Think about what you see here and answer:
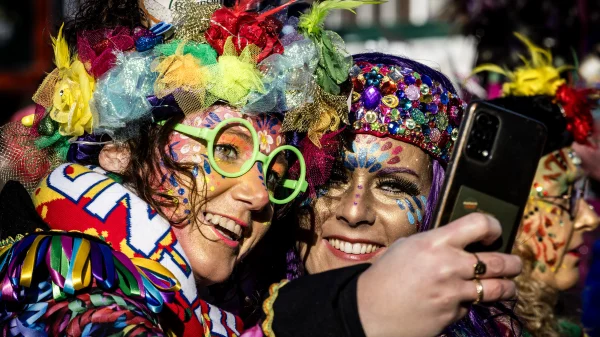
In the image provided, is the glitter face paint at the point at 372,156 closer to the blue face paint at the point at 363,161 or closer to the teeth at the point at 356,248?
the blue face paint at the point at 363,161

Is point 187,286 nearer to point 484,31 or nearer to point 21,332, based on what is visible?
point 21,332

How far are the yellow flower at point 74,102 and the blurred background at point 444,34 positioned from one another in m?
0.16

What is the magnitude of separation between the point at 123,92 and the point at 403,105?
104cm

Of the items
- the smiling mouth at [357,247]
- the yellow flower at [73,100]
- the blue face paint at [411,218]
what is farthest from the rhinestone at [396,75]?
the yellow flower at [73,100]

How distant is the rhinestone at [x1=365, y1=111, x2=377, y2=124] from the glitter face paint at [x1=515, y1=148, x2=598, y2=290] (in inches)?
53.6

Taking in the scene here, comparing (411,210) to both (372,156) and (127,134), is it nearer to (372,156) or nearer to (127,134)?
(372,156)

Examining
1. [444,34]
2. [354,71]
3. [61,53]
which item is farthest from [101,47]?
[444,34]

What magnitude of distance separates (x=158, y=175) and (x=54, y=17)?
77 centimetres

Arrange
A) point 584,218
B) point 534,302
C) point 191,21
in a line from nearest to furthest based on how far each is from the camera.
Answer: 1. point 191,21
2. point 534,302
3. point 584,218

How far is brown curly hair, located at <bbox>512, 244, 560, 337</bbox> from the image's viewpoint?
361 centimetres

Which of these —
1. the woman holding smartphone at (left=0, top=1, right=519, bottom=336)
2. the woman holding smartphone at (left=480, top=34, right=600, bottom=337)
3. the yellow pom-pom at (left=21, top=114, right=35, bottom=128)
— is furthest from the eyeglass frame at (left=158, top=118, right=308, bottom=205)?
the woman holding smartphone at (left=480, top=34, right=600, bottom=337)

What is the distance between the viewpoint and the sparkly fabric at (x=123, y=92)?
2213 mm

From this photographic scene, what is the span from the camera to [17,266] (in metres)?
1.88

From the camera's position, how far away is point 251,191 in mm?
2287
